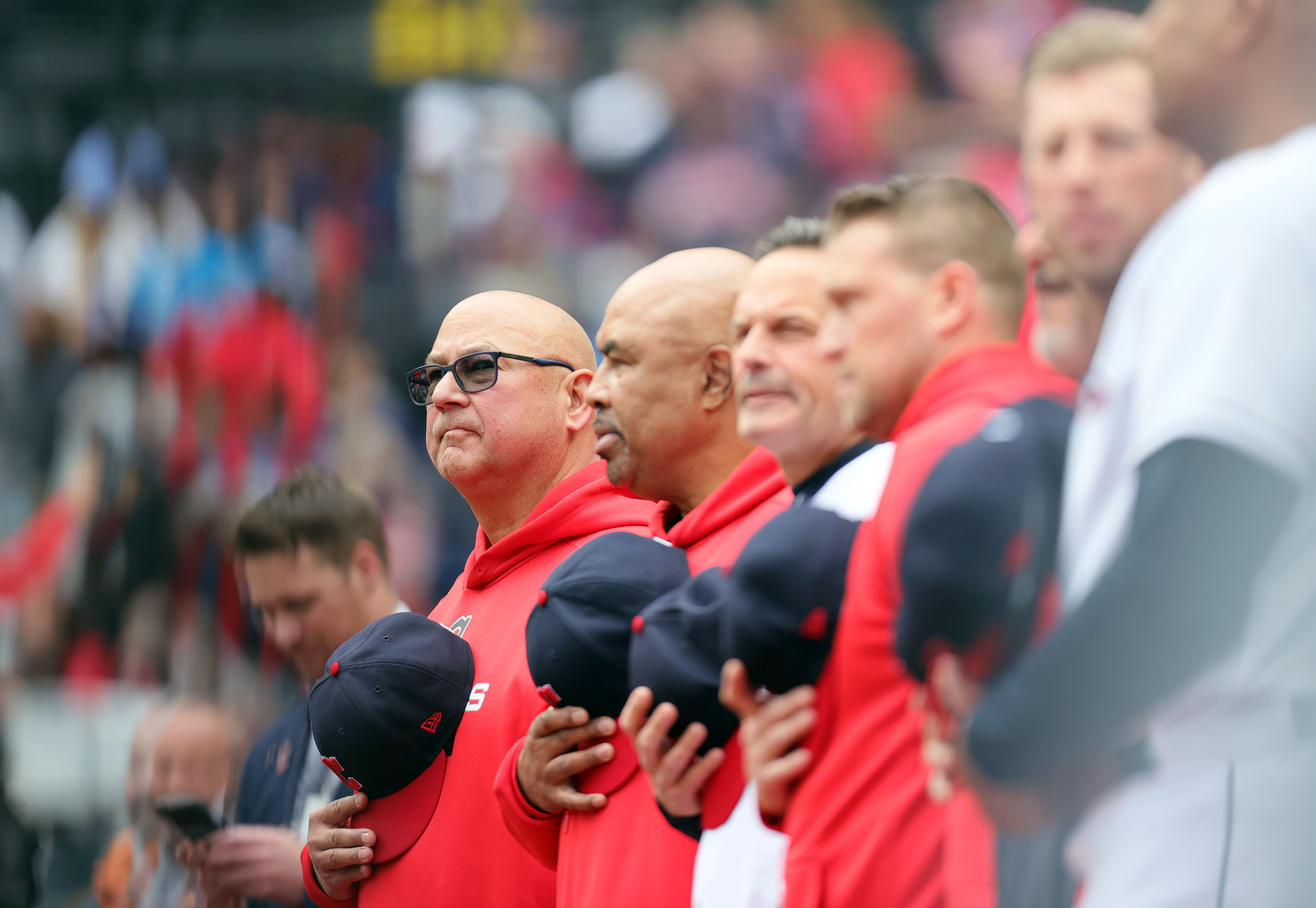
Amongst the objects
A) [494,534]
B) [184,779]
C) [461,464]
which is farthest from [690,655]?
[184,779]

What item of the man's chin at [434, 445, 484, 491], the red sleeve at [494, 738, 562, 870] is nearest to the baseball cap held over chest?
the red sleeve at [494, 738, 562, 870]

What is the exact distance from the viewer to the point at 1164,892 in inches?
54.0

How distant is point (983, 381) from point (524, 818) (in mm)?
1244

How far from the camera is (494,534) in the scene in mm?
3252

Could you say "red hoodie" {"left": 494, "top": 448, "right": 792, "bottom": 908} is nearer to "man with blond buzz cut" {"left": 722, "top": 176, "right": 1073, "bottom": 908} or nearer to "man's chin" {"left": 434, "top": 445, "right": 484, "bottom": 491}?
"man with blond buzz cut" {"left": 722, "top": 176, "right": 1073, "bottom": 908}

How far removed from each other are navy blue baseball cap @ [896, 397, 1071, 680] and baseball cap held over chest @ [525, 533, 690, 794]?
0.81 m

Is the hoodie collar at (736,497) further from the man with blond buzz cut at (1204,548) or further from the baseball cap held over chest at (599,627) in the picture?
the man with blond buzz cut at (1204,548)

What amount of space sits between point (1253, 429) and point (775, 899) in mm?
994

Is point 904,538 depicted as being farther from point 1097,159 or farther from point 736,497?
point 736,497

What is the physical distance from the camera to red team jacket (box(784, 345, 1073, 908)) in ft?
5.39

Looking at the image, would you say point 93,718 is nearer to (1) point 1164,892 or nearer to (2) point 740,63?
(2) point 740,63

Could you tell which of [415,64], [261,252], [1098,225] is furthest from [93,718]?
[1098,225]

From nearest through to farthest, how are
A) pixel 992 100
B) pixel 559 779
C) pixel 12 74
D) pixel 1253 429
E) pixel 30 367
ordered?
pixel 1253 429 < pixel 559 779 < pixel 992 100 < pixel 30 367 < pixel 12 74

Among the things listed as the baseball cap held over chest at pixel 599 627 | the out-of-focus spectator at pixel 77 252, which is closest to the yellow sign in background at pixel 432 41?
the out-of-focus spectator at pixel 77 252
